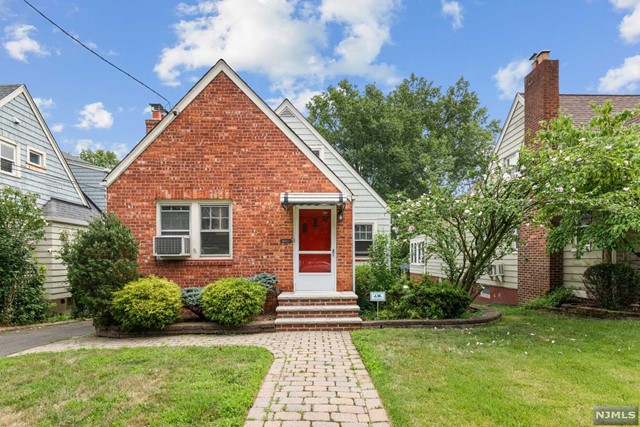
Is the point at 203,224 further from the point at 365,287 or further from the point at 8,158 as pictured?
the point at 8,158

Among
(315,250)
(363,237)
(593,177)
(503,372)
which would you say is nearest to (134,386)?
(503,372)

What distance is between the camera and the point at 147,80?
426 inches

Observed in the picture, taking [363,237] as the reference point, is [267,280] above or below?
below

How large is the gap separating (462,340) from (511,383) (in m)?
2.12

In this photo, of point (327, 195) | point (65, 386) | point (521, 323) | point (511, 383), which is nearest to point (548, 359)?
point (511, 383)

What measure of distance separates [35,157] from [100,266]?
8522 millimetres

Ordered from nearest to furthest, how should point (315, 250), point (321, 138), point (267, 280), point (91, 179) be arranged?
point (267, 280) < point (315, 250) < point (321, 138) < point (91, 179)

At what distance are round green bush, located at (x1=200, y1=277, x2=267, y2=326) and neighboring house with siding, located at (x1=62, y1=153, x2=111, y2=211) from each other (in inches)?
512

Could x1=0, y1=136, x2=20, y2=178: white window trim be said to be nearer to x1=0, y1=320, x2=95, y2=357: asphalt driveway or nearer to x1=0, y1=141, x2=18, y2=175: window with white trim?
x1=0, y1=141, x2=18, y2=175: window with white trim

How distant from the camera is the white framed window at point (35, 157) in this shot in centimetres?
1250

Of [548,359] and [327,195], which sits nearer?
[548,359]

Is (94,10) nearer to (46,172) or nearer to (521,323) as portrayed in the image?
(46,172)

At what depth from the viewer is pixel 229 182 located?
28.7 ft

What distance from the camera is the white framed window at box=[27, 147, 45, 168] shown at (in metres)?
12.5
